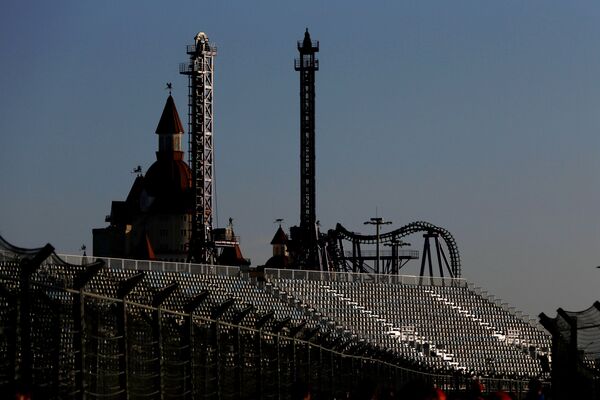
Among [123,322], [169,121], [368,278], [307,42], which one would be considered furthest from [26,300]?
[169,121]

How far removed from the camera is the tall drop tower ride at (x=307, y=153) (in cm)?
11156

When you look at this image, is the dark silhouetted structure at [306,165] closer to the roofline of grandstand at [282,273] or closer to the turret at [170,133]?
the roofline of grandstand at [282,273]

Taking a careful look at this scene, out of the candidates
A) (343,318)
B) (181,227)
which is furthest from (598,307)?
(181,227)

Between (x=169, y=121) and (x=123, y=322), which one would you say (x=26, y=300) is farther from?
(x=169, y=121)

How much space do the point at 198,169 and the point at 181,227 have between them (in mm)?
30858

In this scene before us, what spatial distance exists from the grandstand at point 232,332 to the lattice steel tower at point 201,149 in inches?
436

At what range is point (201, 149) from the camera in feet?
358

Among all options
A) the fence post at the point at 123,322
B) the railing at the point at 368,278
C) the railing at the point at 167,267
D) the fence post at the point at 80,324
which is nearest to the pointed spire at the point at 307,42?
the railing at the point at 368,278

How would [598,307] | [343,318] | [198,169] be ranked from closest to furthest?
1. [598,307]
2. [343,318]
3. [198,169]

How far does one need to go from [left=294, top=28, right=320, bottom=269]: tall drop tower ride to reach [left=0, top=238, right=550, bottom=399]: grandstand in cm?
967

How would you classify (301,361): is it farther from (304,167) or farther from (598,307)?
(304,167)

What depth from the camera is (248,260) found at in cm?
14938

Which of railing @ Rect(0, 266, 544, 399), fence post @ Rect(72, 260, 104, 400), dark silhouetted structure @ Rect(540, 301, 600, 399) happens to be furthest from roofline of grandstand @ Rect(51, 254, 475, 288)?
fence post @ Rect(72, 260, 104, 400)

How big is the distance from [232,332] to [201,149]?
80.1 metres
